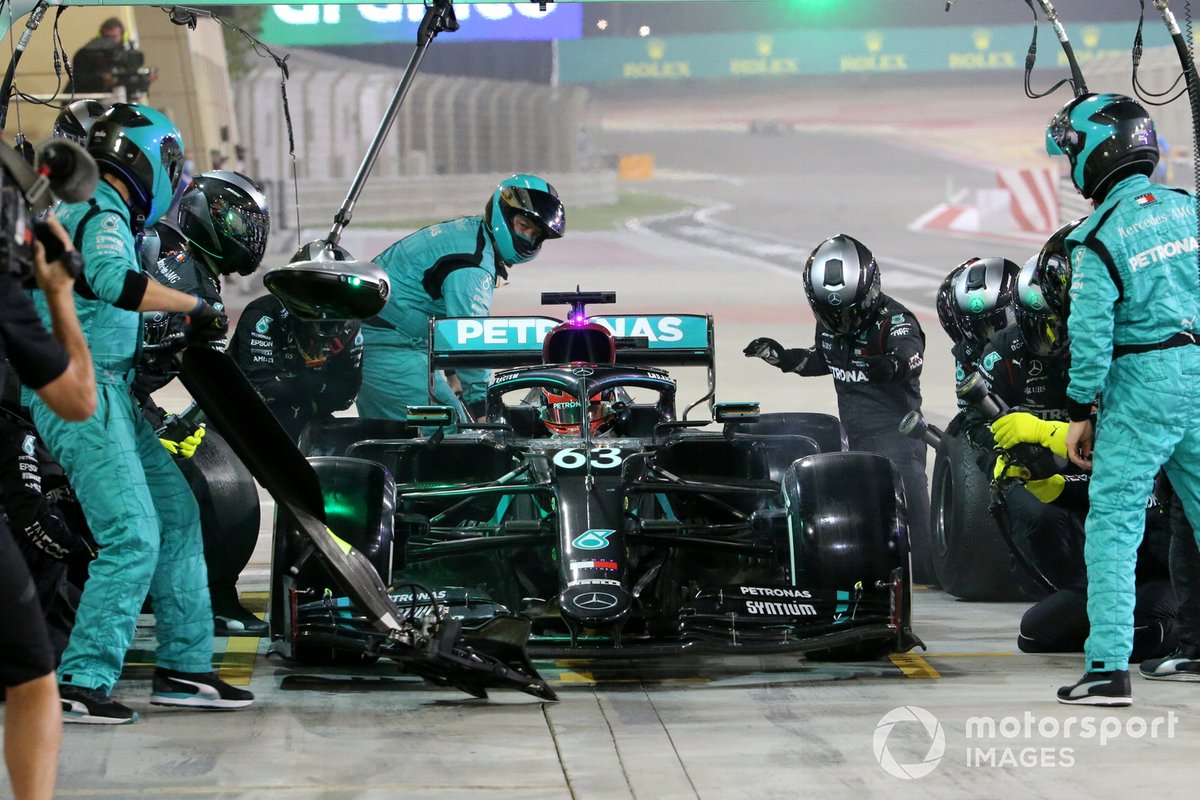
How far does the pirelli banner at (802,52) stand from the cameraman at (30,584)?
13.1 meters

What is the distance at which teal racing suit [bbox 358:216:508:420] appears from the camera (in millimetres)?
9086

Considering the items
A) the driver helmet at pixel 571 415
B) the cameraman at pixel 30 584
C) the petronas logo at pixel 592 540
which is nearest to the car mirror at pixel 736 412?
the driver helmet at pixel 571 415

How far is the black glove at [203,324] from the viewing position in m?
5.18

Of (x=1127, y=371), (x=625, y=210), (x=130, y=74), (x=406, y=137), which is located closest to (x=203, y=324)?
(x=1127, y=371)

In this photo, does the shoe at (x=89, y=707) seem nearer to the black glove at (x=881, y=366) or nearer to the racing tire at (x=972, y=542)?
the racing tire at (x=972, y=542)

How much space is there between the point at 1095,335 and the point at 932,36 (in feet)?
39.1

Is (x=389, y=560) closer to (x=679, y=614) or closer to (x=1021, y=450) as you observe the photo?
(x=679, y=614)

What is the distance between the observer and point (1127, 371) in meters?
5.62

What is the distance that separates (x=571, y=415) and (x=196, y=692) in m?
2.31

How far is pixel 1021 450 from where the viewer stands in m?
6.53

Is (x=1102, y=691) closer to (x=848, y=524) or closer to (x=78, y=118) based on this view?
(x=848, y=524)

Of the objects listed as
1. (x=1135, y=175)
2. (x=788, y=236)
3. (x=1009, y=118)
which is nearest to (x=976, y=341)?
(x=1135, y=175)
